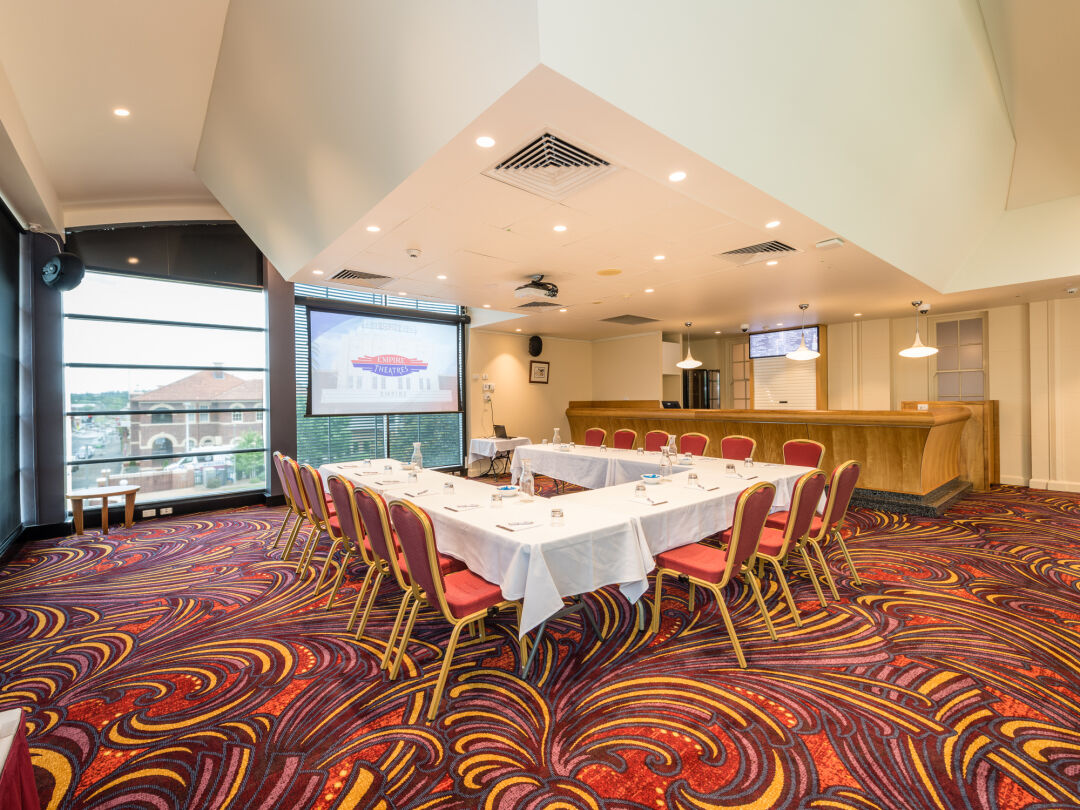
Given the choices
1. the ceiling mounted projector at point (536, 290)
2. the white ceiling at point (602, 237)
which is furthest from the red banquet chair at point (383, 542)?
the ceiling mounted projector at point (536, 290)

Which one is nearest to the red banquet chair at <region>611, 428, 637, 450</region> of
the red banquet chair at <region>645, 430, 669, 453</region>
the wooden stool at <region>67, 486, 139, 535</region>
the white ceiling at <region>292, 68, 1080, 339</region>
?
the red banquet chair at <region>645, 430, 669, 453</region>

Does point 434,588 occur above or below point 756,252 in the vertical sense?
below

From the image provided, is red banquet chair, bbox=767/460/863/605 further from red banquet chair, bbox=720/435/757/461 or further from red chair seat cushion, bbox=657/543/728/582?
red banquet chair, bbox=720/435/757/461

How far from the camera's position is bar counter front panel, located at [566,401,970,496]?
616 cm

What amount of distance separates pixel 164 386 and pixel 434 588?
6.33 meters

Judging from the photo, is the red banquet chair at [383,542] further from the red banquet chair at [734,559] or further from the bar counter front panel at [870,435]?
the bar counter front panel at [870,435]

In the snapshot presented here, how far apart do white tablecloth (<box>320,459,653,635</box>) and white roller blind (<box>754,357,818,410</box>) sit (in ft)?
28.2

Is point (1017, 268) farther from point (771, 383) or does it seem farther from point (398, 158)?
point (398, 158)

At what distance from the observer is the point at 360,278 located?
19.4 ft

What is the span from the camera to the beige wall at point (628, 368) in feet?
33.4

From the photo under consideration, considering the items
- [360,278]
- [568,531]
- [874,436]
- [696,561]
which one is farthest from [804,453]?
[360,278]

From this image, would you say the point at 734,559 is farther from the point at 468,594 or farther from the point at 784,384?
the point at 784,384

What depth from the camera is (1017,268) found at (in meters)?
6.19

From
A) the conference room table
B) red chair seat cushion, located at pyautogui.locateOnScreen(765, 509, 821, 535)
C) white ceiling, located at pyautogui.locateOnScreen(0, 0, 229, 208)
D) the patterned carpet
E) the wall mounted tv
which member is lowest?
the patterned carpet
